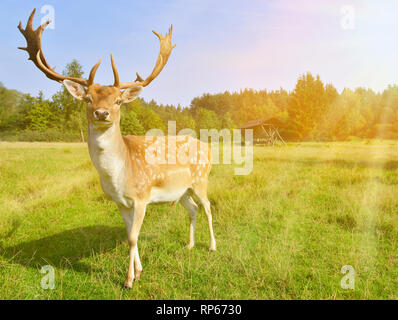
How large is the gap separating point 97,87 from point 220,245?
3.33 meters

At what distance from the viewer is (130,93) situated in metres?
3.29

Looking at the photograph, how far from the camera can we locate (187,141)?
441cm

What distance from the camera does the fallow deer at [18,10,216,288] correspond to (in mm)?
2975

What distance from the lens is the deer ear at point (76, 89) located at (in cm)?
304

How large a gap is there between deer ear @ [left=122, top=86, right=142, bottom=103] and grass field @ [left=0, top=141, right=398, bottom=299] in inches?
98.0

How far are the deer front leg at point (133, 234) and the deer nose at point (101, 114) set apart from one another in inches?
49.5

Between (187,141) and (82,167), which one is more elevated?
(187,141)

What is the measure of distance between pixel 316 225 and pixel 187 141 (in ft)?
10.9
